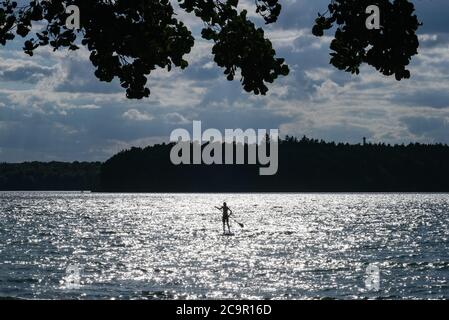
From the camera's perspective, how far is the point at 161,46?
10242 millimetres

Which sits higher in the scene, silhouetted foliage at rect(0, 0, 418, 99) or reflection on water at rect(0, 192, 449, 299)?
silhouetted foliage at rect(0, 0, 418, 99)

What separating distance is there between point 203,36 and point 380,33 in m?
2.61

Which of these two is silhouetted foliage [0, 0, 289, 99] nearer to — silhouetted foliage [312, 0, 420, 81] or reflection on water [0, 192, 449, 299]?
silhouetted foliage [312, 0, 420, 81]

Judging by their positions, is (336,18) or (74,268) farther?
(74,268)

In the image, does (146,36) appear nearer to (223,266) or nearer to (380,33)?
(380,33)

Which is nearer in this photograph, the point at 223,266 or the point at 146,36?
the point at 146,36

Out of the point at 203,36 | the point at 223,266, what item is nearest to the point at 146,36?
the point at 203,36

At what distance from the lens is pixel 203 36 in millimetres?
10625

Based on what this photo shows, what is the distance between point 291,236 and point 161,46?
64218 mm

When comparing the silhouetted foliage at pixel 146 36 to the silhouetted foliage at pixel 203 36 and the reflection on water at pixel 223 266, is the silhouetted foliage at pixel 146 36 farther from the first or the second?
the reflection on water at pixel 223 266

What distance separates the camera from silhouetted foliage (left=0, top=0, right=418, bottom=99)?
9.16 meters

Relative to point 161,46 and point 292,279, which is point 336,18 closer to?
point 161,46

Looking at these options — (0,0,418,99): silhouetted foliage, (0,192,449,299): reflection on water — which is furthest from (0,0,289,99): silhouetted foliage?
(0,192,449,299): reflection on water
